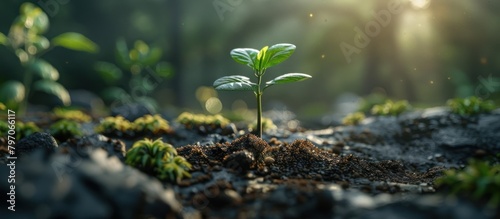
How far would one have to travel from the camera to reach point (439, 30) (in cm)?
1703

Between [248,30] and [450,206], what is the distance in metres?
17.6

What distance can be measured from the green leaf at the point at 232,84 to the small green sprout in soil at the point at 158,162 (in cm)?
93

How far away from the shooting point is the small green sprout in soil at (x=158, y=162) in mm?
3494

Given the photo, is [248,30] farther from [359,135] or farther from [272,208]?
[272,208]

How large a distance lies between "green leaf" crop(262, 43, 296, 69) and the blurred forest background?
35.4 feet

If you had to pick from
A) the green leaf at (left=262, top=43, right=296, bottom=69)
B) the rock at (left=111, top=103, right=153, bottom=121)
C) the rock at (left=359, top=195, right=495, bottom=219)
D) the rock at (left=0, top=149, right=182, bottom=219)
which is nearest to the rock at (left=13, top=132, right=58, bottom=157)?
the rock at (left=0, top=149, right=182, bottom=219)

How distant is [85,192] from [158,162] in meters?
1.14

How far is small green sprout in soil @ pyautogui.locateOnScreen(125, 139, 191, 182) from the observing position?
3.49m

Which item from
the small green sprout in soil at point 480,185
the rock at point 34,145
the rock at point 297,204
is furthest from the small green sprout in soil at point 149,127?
the small green sprout in soil at point 480,185

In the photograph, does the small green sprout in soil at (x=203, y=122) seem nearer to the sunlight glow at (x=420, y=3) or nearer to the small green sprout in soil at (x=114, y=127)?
the small green sprout in soil at (x=114, y=127)

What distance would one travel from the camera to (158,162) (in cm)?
358

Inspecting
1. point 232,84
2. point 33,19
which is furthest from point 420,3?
point 232,84

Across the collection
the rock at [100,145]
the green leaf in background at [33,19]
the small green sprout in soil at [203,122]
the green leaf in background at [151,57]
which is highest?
the green leaf in background at [151,57]

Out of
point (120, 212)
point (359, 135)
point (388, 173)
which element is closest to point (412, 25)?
point (359, 135)
